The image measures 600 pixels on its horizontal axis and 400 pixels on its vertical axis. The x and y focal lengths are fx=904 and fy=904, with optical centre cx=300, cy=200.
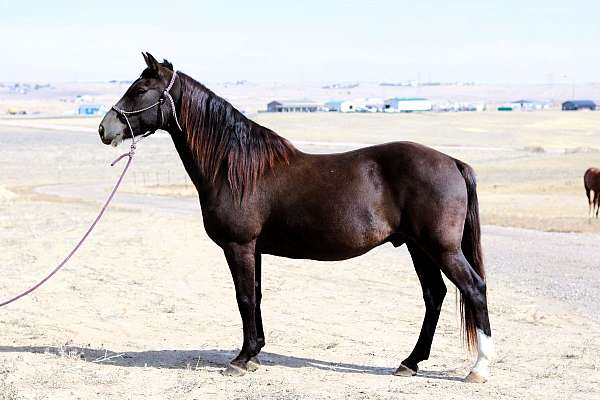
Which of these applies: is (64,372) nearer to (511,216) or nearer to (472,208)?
(472,208)

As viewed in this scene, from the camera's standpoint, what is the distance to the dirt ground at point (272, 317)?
24.4ft

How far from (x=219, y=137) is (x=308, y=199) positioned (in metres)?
0.97

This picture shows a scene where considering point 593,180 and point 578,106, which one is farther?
point 578,106

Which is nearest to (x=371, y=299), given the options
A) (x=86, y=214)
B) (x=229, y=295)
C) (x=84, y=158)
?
(x=229, y=295)

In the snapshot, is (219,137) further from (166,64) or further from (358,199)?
(358,199)

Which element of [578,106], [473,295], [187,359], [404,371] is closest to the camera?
[473,295]

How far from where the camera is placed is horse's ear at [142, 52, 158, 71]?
758 centimetres

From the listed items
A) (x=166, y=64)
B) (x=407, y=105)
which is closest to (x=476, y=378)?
(x=166, y=64)

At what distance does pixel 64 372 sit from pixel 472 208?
373 cm

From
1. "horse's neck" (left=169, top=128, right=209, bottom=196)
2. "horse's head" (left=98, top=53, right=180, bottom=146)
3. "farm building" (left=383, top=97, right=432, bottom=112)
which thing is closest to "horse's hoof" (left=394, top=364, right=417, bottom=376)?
"horse's neck" (left=169, top=128, right=209, bottom=196)

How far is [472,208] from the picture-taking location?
7.52 meters

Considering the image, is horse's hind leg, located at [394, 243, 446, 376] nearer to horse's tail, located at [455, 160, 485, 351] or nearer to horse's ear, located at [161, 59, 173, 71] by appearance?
horse's tail, located at [455, 160, 485, 351]

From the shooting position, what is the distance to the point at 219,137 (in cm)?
779

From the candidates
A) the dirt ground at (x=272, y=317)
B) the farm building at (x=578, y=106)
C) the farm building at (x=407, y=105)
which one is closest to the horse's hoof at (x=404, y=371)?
the dirt ground at (x=272, y=317)
